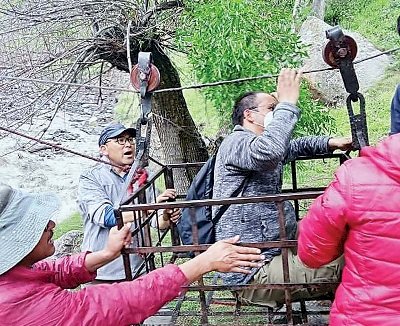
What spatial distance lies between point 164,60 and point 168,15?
426mm

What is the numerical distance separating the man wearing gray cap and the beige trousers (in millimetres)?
678

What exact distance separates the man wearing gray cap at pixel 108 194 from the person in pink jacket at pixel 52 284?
2.42ft

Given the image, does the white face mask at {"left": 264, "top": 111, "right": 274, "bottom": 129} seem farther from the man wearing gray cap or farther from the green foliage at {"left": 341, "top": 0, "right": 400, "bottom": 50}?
the green foliage at {"left": 341, "top": 0, "right": 400, "bottom": 50}

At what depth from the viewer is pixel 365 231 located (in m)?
1.57

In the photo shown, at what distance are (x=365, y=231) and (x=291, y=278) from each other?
→ 2.01 feet

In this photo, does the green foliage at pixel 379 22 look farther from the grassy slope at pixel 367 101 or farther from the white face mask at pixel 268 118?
the white face mask at pixel 268 118

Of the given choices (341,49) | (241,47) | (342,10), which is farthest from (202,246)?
(342,10)

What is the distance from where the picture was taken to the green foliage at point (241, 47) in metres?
3.35

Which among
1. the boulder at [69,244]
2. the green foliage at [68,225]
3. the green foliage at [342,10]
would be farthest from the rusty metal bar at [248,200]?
the green foliage at [342,10]

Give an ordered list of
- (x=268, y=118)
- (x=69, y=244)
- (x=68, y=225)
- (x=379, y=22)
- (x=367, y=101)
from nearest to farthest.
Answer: (x=268, y=118)
(x=69, y=244)
(x=68, y=225)
(x=367, y=101)
(x=379, y=22)

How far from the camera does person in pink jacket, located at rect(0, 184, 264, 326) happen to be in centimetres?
156

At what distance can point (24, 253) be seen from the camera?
1.62 metres

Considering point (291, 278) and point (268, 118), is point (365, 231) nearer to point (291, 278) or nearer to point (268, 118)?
point (291, 278)

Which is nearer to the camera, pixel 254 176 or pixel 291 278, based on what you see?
pixel 291 278
